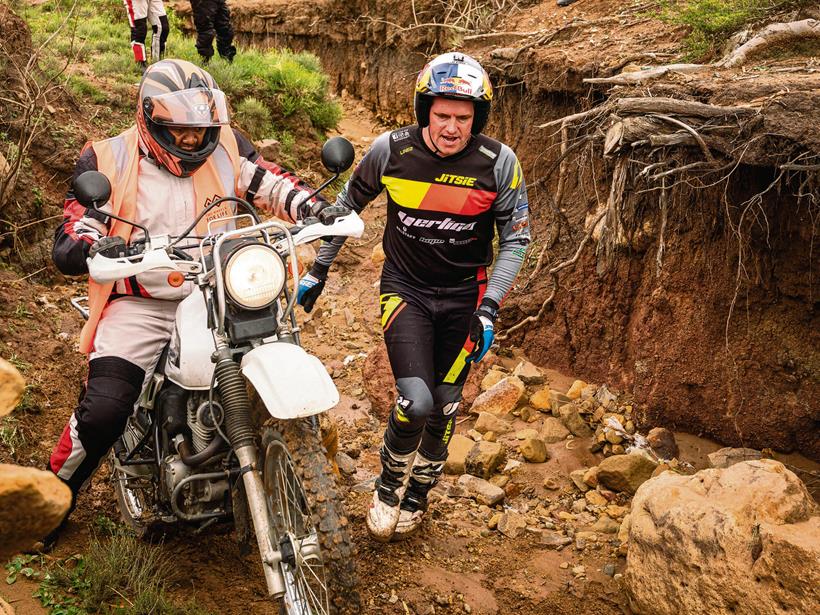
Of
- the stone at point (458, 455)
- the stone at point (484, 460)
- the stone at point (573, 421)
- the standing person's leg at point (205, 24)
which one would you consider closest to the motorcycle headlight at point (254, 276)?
the stone at point (458, 455)

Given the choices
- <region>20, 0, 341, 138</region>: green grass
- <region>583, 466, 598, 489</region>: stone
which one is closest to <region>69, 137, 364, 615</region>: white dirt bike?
<region>583, 466, 598, 489</region>: stone

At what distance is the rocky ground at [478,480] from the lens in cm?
453

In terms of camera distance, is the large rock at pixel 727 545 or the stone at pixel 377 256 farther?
the stone at pixel 377 256

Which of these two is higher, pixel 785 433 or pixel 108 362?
pixel 108 362

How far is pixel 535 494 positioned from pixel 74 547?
3.02m

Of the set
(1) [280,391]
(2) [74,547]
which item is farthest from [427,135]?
(2) [74,547]

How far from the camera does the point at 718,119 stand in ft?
18.0

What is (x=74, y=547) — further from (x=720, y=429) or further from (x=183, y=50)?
(x=183, y=50)

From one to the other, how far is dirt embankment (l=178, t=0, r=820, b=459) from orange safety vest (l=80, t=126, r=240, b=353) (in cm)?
302

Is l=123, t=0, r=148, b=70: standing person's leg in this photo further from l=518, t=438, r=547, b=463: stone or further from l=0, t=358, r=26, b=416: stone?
l=0, t=358, r=26, b=416: stone

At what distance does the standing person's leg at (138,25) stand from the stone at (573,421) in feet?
25.1

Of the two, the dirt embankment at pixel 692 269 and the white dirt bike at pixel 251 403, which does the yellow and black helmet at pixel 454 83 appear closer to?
the white dirt bike at pixel 251 403

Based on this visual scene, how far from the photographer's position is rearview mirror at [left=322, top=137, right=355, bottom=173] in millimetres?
4086

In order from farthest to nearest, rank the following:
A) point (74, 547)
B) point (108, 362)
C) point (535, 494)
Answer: point (535, 494) → point (74, 547) → point (108, 362)
